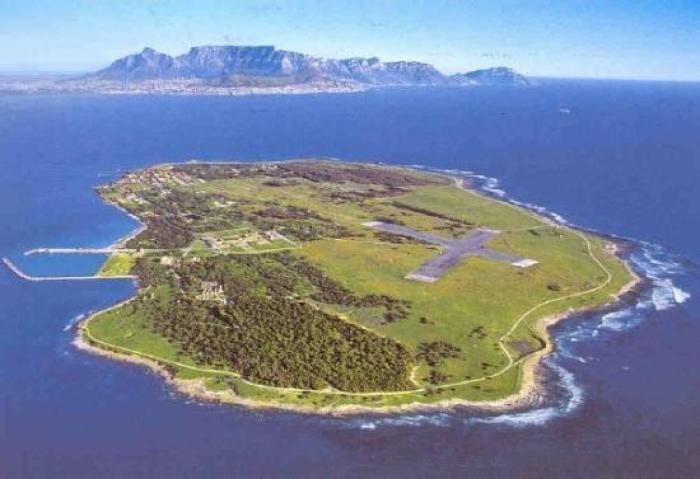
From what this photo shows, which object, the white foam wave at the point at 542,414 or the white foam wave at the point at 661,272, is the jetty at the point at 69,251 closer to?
the white foam wave at the point at 542,414

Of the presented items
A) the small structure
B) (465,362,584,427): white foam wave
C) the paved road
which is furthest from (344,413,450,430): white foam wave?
the paved road

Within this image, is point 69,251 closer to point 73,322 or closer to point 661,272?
point 73,322

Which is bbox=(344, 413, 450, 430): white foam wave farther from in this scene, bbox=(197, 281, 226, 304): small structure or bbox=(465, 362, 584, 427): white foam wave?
bbox=(197, 281, 226, 304): small structure

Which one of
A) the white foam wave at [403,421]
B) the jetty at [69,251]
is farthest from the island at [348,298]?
the jetty at [69,251]

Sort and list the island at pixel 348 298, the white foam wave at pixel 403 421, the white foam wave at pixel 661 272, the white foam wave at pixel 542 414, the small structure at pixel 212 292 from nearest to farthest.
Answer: the white foam wave at pixel 403 421 < the white foam wave at pixel 542 414 < the island at pixel 348 298 < the small structure at pixel 212 292 < the white foam wave at pixel 661 272

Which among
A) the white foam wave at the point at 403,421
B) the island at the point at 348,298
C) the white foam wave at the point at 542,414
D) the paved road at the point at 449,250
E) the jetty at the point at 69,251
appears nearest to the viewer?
the white foam wave at the point at 403,421

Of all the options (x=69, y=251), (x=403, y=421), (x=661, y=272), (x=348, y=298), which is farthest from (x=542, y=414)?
(x=69, y=251)
